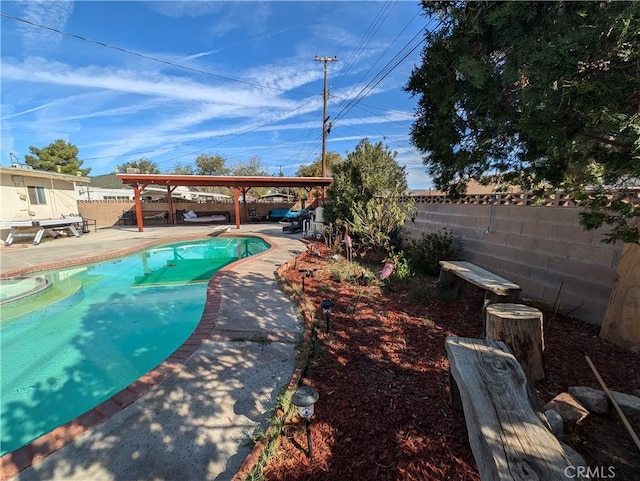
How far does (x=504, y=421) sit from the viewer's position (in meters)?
1.33

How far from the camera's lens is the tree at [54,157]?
28.3 meters

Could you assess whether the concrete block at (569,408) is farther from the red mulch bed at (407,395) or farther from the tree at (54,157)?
the tree at (54,157)

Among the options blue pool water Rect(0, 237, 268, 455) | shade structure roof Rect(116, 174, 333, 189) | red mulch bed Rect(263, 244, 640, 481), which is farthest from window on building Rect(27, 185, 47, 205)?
red mulch bed Rect(263, 244, 640, 481)

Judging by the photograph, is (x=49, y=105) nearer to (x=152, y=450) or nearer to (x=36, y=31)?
(x=36, y=31)

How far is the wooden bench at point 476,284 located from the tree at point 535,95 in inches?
A: 47.8

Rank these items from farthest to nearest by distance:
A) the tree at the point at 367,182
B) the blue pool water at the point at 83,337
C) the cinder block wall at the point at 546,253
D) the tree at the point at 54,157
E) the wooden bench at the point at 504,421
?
the tree at the point at 54,157 → the tree at the point at 367,182 → the cinder block wall at the point at 546,253 → the blue pool water at the point at 83,337 → the wooden bench at the point at 504,421

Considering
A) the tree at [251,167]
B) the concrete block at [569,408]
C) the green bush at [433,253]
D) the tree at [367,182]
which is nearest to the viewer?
the concrete block at [569,408]

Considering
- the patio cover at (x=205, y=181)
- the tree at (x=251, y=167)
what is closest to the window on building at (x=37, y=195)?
the patio cover at (x=205, y=181)

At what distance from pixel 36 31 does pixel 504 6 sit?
1096 cm

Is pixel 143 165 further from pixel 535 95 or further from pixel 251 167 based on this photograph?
pixel 535 95

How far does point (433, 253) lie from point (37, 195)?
719 inches

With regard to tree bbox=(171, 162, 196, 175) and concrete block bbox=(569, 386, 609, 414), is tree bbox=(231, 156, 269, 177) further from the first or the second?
concrete block bbox=(569, 386, 609, 414)

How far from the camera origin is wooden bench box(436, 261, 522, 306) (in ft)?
10.5

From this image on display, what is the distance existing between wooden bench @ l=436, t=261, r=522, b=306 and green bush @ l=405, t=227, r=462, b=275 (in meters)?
1.20
